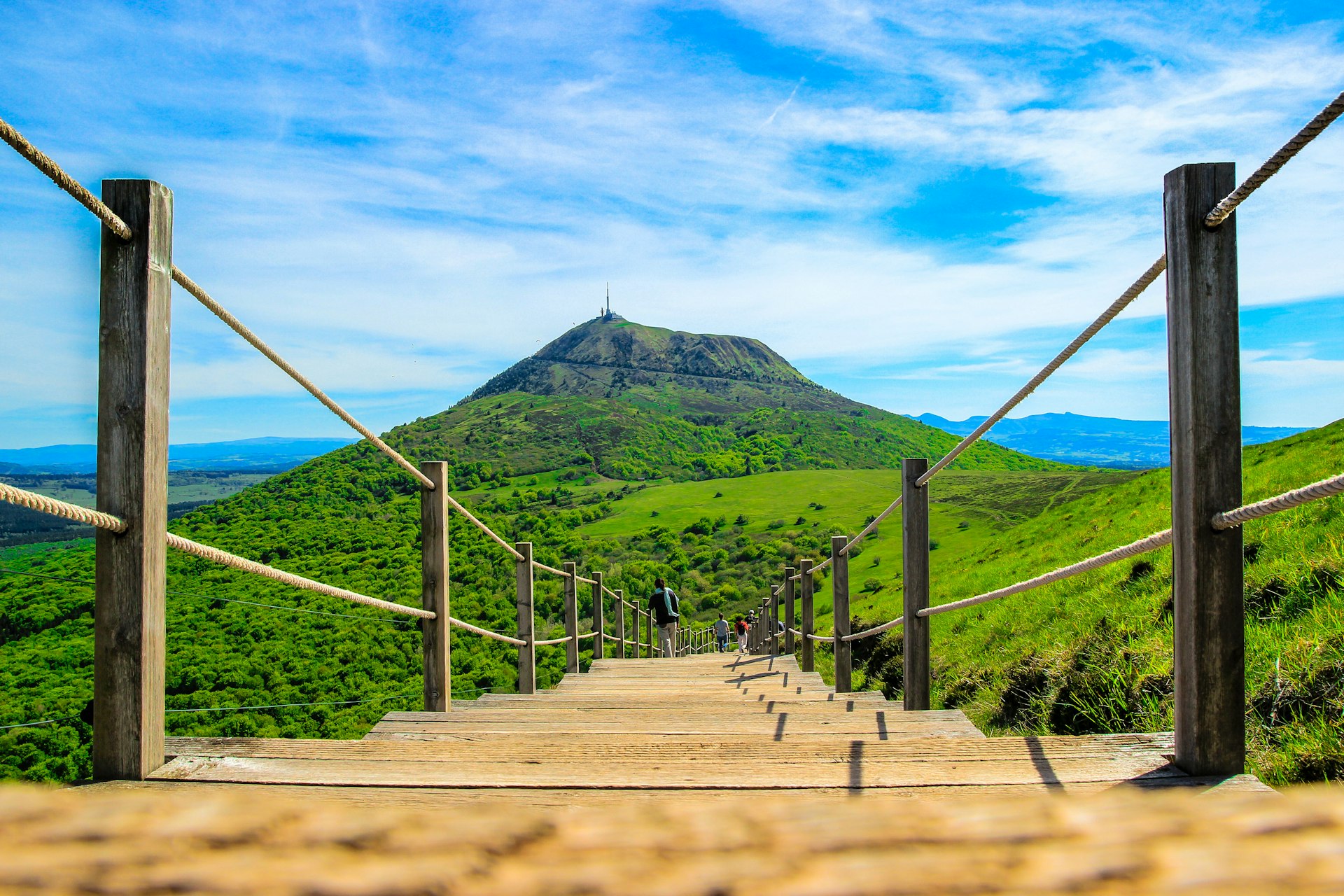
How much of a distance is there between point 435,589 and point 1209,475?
7.99ft

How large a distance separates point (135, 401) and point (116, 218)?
1.21 ft

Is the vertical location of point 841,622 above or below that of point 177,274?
below

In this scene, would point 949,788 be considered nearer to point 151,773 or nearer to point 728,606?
point 151,773

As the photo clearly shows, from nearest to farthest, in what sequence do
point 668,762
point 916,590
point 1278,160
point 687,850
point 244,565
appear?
point 687,850 < point 1278,160 < point 244,565 < point 668,762 < point 916,590

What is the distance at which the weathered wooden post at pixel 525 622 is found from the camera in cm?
423

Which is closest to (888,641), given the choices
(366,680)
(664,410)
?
(366,680)

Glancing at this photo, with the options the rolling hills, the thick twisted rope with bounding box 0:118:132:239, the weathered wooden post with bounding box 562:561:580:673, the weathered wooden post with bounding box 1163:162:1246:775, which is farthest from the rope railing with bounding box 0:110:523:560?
the weathered wooden post with bounding box 562:561:580:673

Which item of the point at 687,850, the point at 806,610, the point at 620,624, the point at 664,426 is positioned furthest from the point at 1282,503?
the point at 664,426

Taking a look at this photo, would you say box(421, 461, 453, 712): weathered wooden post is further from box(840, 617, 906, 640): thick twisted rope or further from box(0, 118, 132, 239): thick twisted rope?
box(840, 617, 906, 640): thick twisted rope

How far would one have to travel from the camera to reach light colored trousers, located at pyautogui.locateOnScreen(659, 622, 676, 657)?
10609 millimetres

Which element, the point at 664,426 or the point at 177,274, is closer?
the point at 177,274

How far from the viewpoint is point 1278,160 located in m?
1.41

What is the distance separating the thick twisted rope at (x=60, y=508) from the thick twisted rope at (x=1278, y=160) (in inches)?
90.1

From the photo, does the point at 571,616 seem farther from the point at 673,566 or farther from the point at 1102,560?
the point at 673,566
